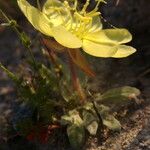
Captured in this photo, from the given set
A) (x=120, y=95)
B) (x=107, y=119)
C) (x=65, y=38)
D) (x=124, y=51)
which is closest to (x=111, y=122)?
(x=107, y=119)

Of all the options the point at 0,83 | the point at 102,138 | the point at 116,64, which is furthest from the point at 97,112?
the point at 0,83

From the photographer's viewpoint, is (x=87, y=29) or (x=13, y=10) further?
(x=13, y=10)

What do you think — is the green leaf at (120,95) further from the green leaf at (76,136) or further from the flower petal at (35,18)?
the flower petal at (35,18)

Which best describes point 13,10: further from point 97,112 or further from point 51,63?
point 97,112

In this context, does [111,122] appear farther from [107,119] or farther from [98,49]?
[98,49]

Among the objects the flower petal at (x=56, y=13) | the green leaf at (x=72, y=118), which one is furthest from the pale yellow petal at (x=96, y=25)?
the green leaf at (x=72, y=118)
